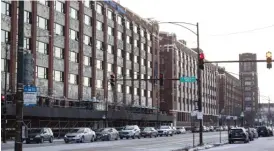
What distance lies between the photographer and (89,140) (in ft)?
149

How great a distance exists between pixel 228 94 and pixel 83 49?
103 metres

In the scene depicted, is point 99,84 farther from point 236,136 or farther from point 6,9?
point 236,136

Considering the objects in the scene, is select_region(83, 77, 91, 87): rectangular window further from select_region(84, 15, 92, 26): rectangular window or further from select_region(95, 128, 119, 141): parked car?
select_region(95, 128, 119, 141): parked car

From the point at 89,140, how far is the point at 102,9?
107ft

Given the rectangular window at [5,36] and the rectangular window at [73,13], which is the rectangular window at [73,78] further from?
the rectangular window at [5,36]

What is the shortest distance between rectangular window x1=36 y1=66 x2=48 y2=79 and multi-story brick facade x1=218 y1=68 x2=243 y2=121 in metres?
93.8

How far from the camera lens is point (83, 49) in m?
66.4

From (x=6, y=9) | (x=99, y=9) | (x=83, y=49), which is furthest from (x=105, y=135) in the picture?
(x=99, y=9)

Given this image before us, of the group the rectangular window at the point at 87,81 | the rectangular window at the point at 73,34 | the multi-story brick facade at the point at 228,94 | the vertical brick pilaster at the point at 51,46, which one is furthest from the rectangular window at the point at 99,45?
the multi-story brick facade at the point at 228,94

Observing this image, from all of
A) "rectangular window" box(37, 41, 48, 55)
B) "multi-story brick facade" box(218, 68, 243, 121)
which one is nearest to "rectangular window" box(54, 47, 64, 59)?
"rectangular window" box(37, 41, 48, 55)

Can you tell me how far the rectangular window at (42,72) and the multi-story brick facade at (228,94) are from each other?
93.8 metres

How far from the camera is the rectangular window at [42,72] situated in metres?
55.7

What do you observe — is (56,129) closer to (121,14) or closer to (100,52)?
(100,52)

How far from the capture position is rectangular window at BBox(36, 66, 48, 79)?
183ft
